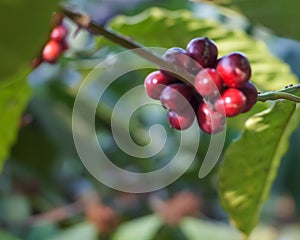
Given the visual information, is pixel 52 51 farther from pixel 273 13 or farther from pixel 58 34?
pixel 273 13

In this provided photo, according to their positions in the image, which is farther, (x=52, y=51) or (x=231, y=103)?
Result: (x=52, y=51)

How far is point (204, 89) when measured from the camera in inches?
25.5

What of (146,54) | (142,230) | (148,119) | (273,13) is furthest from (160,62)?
(148,119)

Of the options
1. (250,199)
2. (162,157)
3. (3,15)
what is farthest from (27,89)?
(162,157)

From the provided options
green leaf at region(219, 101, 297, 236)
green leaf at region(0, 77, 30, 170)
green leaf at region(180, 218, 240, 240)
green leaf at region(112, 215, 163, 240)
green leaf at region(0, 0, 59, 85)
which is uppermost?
green leaf at region(0, 0, 59, 85)

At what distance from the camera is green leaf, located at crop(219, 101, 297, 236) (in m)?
0.83

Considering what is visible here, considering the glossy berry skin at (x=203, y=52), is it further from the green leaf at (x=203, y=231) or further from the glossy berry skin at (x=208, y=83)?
the green leaf at (x=203, y=231)

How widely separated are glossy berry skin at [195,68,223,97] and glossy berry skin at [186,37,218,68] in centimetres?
1

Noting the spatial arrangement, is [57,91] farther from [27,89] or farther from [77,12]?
[77,12]

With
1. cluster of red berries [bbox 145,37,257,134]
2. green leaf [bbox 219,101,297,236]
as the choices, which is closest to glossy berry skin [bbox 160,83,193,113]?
cluster of red berries [bbox 145,37,257,134]

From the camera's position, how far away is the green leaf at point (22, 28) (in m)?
0.32

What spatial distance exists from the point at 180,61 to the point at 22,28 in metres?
0.35

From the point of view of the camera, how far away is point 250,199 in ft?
3.21

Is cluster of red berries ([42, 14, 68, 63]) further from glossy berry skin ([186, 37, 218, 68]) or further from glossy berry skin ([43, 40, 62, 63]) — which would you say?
glossy berry skin ([186, 37, 218, 68])
